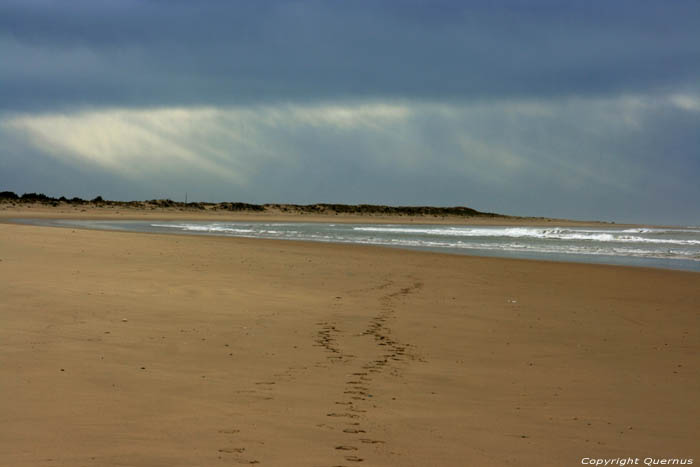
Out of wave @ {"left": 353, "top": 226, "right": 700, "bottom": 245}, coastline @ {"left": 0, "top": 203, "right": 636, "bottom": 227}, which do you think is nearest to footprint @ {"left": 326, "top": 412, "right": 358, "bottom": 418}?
wave @ {"left": 353, "top": 226, "right": 700, "bottom": 245}

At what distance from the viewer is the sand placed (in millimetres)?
4496

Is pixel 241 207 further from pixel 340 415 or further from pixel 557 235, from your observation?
pixel 340 415

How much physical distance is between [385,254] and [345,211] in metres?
109

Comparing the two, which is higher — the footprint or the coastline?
the coastline

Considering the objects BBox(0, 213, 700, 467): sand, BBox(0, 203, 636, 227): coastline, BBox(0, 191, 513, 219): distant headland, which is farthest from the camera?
BBox(0, 191, 513, 219): distant headland

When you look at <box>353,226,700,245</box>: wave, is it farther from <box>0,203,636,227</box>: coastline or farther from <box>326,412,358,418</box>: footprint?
<box>326,412,358,418</box>: footprint

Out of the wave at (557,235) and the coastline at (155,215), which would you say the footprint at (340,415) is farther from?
the coastline at (155,215)

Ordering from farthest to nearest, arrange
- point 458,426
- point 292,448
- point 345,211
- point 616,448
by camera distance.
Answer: point 345,211, point 458,426, point 616,448, point 292,448

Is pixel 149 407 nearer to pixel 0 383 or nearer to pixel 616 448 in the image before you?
pixel 0 383

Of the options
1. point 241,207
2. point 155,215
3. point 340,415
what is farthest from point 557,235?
point 241,207

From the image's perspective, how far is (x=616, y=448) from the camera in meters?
4.70

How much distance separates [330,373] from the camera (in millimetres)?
6457

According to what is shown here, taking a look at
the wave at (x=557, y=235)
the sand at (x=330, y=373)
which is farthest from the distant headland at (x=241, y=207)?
the sand at (x=330, y=373)

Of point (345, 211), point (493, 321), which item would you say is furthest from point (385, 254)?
point (345, 211)
